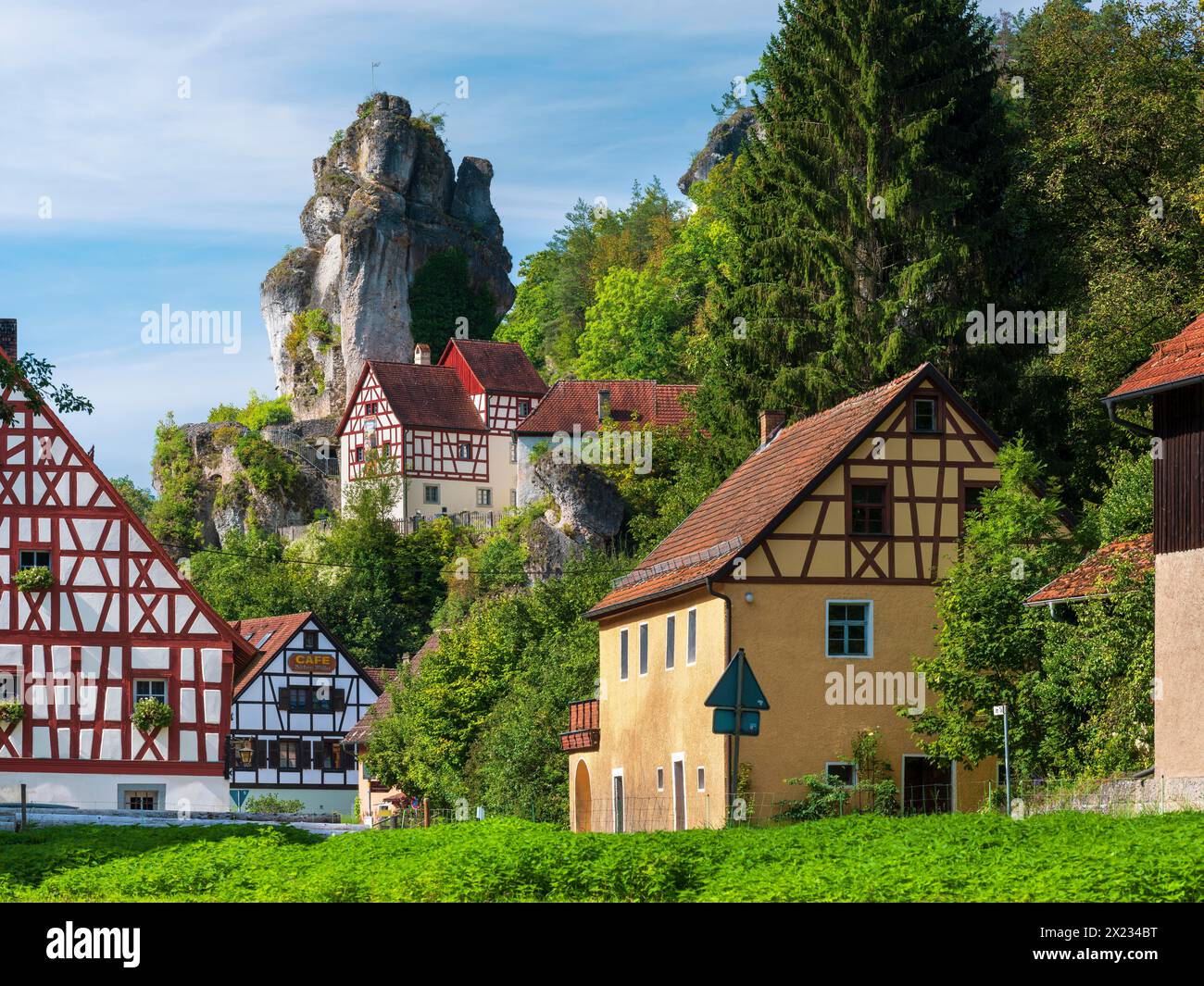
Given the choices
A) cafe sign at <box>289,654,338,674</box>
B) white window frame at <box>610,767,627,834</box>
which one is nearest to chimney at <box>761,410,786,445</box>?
white window frame at <box>610,767,627,834</box>

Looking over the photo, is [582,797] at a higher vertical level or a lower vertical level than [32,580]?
lower

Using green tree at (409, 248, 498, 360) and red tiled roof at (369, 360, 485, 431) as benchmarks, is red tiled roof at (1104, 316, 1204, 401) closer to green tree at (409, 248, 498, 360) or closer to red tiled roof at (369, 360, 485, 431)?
red tiled roof at (369, 360, 485, 431)

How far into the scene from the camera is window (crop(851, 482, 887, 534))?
34.2 metres

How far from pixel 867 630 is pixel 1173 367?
8.29 metres

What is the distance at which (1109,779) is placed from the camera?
87.9ft

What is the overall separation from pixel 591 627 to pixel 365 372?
49.0 meters

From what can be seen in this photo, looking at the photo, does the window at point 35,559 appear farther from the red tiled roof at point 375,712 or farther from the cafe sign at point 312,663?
the cafe sign at point 312,663

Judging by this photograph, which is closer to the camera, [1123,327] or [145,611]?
[1123,327]

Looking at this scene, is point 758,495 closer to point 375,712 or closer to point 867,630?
point 867,630

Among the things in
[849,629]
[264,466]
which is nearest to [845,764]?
[849,629]

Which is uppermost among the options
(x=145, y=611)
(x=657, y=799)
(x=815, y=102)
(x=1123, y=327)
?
(x=815, y=102)

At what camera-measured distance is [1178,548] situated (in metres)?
26.9

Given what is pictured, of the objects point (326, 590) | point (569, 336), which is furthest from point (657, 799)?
point (569, 336)
